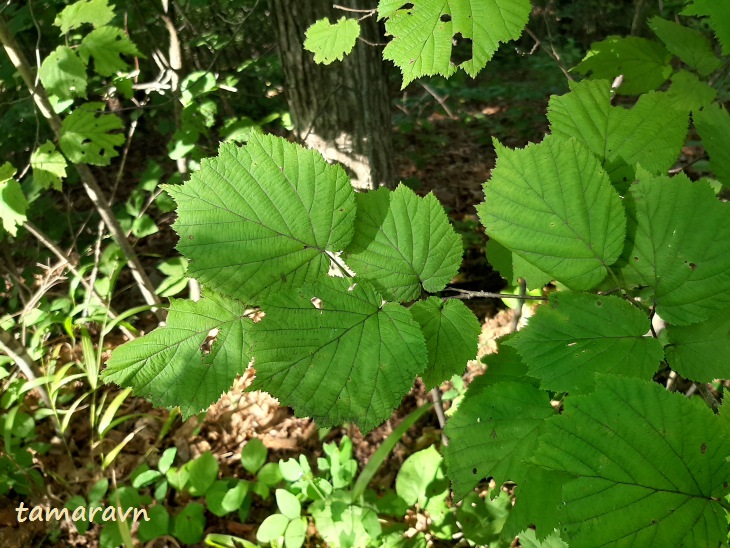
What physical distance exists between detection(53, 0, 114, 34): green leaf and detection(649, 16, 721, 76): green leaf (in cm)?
214

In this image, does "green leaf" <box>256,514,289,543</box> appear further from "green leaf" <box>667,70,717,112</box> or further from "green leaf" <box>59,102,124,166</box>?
"green leaf" <box>667,70,717,112</box>

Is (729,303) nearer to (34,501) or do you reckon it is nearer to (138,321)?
(34,501)

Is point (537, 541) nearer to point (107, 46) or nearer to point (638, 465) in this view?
point (638, 465)

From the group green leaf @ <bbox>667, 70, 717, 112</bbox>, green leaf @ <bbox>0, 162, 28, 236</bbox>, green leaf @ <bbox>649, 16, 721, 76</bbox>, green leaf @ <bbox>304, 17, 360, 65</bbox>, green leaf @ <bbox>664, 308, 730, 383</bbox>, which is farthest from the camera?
green leaf @ <bbox>0, 162, 28, 236</bbox>

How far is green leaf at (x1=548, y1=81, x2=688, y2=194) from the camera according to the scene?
0.86 meters

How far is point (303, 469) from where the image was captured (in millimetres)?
2256

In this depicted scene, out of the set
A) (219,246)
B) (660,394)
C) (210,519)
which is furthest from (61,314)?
(660,394)

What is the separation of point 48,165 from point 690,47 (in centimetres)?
253

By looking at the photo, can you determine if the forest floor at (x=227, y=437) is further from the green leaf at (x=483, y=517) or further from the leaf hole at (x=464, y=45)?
the green leaf at (x=483, y=517)

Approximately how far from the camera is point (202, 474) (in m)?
2.37

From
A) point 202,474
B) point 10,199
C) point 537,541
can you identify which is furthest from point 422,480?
point 10,199

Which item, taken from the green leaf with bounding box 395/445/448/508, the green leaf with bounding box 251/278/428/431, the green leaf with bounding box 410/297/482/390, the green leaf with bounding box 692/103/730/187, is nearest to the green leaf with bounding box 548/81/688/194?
the green leaf with bounding box 692/103/730/187

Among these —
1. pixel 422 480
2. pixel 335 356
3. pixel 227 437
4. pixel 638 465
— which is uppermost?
pixel 335 356

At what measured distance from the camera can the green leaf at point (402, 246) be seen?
0.86 metres
